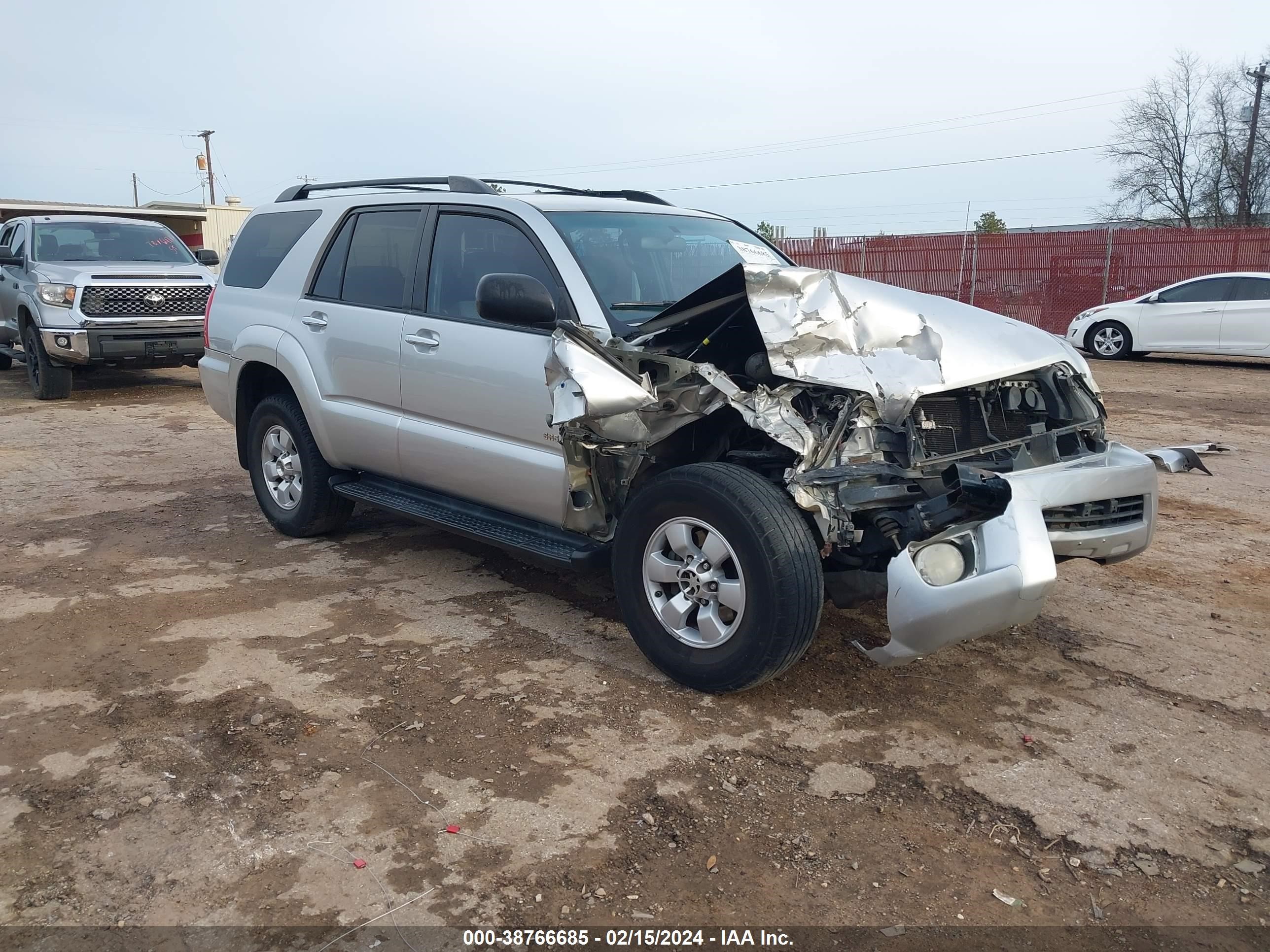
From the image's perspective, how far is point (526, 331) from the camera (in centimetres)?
Answer: 432

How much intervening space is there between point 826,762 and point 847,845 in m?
0.47

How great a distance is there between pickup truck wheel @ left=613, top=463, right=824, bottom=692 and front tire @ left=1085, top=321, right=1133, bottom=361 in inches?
535

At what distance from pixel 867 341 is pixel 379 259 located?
8.90 feet

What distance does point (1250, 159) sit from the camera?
35.1 meters

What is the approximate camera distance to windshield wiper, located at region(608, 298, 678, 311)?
426 cm

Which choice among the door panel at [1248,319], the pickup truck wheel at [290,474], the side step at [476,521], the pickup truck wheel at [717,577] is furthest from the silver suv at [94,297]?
the door panel at [1248,319]

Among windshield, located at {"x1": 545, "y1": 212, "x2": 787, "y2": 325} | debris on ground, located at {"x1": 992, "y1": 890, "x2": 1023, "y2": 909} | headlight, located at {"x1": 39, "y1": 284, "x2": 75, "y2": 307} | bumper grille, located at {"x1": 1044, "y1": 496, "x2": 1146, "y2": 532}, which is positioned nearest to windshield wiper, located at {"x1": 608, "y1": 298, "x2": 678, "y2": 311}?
windshield, located at {"x1": 545, "y1": 212, "x2": 787, "y2": 325}

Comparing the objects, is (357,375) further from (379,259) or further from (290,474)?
(290,474)

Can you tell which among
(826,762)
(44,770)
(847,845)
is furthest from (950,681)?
(44,770)

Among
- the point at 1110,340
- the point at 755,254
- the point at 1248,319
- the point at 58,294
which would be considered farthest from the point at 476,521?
the point at 1110,340

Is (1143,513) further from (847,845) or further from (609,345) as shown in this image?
(609,345)

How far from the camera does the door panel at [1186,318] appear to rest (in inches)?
561

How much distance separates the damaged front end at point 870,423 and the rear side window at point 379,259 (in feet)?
4.76

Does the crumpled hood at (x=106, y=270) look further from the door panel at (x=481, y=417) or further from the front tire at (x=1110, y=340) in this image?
the front tire at (x=1110, y=340)
